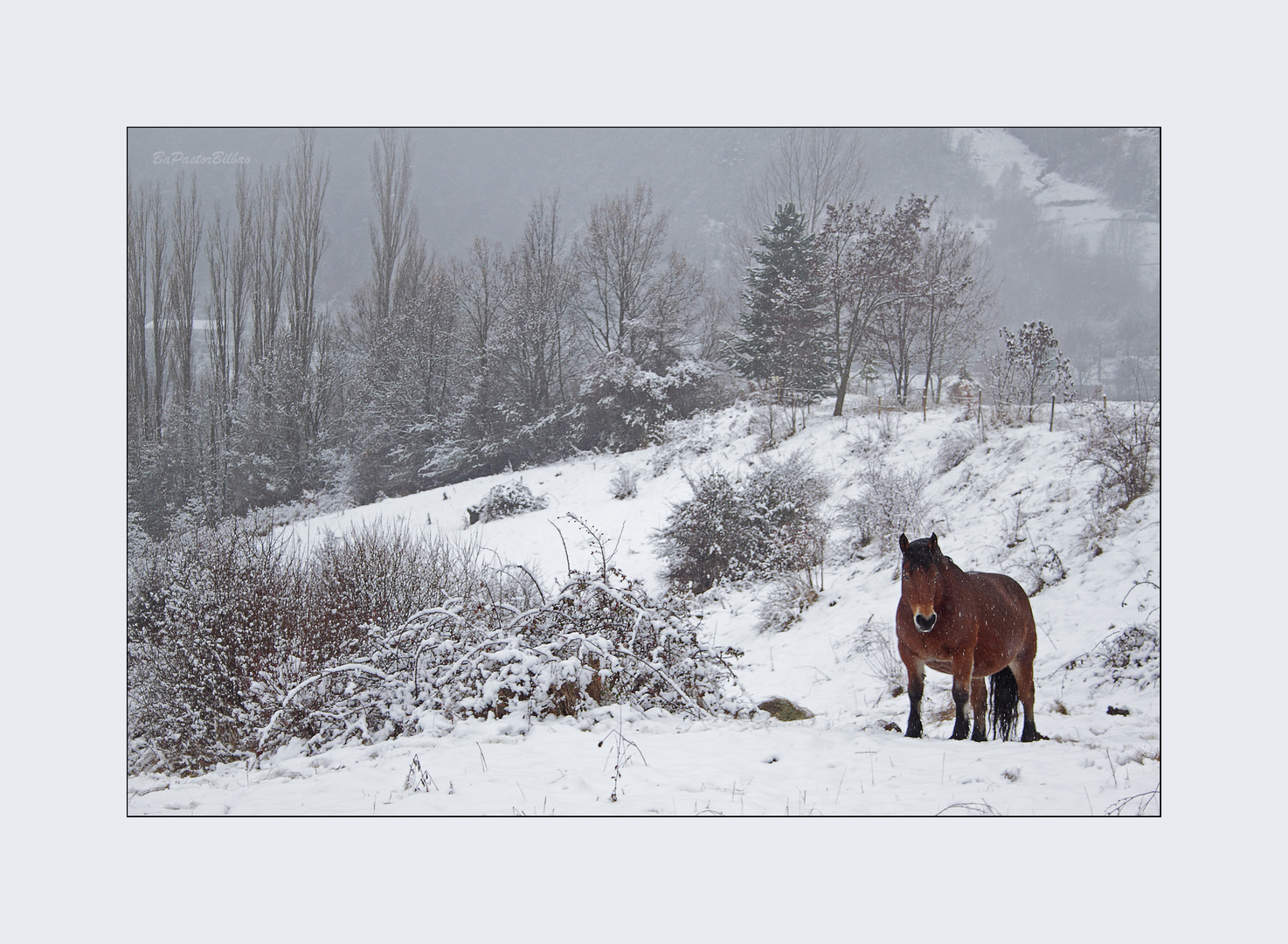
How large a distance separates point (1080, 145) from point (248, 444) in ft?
20.4

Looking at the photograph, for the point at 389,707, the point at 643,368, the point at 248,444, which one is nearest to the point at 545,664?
the point at 389,707

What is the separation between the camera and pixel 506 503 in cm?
538

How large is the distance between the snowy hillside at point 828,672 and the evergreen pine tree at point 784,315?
0.31m

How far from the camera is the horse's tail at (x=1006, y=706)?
405 cm

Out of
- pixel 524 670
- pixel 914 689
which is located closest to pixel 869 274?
pixel 914 689

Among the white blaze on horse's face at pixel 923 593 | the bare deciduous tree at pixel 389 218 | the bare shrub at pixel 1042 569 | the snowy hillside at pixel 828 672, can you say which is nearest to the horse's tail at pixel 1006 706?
the snowy hillside at pixel 828 672

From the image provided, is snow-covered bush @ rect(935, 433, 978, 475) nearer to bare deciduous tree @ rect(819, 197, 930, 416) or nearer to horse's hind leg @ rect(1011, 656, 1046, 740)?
bare deciduous tree @ rect(819, 197, 930, 416)

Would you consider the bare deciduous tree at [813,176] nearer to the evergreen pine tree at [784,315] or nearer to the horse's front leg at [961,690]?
the evergreen pine tree at [784,315]

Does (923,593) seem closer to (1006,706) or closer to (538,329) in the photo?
(1006,706)

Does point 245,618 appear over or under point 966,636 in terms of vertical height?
under

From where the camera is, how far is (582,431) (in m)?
5.52

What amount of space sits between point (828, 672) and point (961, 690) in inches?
48.1

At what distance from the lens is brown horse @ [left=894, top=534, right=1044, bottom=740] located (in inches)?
146

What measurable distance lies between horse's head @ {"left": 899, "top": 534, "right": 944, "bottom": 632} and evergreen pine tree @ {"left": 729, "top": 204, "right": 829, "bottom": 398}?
6.67 feet
